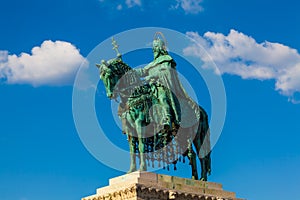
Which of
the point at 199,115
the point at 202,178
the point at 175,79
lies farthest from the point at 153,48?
the point at 202,178

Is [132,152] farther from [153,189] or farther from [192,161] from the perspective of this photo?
[192,161]

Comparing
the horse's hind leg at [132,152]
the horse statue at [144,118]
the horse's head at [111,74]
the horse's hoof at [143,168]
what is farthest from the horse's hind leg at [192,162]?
the horse's head at [111,74]

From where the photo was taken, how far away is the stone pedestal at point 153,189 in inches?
1748

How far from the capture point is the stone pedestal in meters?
44.4

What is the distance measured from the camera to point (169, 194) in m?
46.1

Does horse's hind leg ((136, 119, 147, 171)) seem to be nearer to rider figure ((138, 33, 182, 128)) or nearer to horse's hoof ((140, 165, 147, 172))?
horse's hoof ((140, 165, 147, 172))

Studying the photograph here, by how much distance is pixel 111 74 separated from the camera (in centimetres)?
4744

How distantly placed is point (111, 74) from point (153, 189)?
358 inches

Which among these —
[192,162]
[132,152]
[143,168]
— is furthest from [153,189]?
[192,162]

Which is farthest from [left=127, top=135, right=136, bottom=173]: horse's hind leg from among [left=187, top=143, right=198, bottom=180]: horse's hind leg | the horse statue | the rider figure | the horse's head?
[left=187, top=143, right=198, bottom=180]: horse's hind leg

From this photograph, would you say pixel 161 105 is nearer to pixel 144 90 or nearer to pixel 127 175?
pixel 144 90

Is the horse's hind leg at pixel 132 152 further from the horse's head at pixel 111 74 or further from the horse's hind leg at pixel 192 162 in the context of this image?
the horse's hind leg at pixel 192 162

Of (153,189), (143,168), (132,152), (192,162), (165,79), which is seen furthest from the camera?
(192,162)

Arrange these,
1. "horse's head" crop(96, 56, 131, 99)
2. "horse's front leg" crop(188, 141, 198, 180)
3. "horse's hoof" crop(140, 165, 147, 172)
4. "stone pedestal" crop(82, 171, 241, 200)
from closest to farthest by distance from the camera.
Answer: "stone pedestal" crop(82, 171, 241, 200), "horse's hoof" crop(140, 165, 147, 172), "horse's head" crop(96, 56, 131, 99), "horse's front leg" crop(188, 141, 198, 180)
